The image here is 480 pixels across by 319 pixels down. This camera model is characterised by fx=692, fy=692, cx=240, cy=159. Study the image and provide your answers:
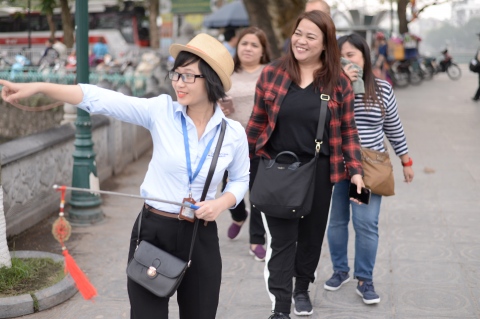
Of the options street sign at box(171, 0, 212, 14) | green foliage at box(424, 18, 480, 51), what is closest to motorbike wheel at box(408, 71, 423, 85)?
street sign at box(171, 0, 212, 14)

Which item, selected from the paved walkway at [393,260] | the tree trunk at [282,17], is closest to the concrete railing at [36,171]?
the paved walkway at [393,260]

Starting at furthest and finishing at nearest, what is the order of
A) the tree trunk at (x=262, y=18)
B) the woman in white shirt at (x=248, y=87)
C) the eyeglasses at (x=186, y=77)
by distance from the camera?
the tree trunk at (x=262, y=18), the woman in white shirt at (x=248, y=87), the eyeglasses at (x=186, y=77)

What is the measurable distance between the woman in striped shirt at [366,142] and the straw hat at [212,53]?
155 cm

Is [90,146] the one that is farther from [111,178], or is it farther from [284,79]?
[284,79]

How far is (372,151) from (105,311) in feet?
6.89

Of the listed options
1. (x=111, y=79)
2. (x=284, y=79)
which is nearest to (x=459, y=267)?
(x=284, y=79)

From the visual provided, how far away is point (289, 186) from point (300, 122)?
1.25ft

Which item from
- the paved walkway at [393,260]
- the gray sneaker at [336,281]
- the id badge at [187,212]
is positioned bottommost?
the paved walkway at [393,260]

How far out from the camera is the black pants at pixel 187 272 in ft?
9.83

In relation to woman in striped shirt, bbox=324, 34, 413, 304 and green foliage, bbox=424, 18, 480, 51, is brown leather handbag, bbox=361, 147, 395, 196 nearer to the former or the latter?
woman in striped shirt, bbox=324, 34, 413, 304

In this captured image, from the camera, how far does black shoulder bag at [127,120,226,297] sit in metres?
2.90

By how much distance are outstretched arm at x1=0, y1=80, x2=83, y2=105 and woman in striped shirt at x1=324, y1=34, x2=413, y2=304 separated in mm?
2122

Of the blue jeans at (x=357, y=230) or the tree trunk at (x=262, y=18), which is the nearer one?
the blue jeans at (x=357, y=230)

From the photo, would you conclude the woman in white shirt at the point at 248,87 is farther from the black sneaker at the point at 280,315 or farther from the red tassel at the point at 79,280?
the red tassel at the point at 79,280
